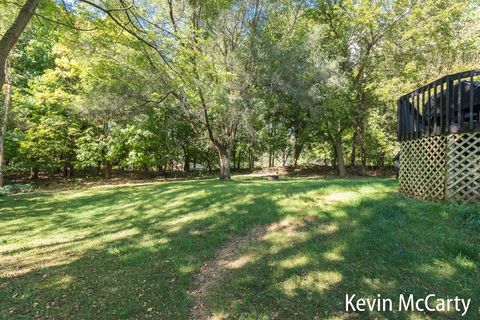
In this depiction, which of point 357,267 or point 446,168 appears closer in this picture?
point 357,267

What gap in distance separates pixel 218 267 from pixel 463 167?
4.76 meters

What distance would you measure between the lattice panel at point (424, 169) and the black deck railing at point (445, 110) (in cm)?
20

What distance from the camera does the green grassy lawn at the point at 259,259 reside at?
120 inches

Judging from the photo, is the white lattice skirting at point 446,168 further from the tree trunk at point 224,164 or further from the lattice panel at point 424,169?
the tree trunk at point 224,164

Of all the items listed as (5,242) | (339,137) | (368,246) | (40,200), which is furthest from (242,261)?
(339,137)

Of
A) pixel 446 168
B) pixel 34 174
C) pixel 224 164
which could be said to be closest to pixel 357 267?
pixel 446 168

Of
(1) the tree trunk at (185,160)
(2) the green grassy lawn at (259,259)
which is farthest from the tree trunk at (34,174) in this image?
(2) the green grassy lawn at (259,259)

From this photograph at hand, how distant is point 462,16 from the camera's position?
15.4m

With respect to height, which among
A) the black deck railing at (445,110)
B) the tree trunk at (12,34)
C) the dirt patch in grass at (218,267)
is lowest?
the dirt patch in grass at (218,267)

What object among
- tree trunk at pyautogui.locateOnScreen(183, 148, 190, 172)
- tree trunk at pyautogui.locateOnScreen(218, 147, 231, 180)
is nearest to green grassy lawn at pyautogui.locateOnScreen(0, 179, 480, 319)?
tree trunk at pyautogui.locateOnScreen(218, 147, 231, 180)

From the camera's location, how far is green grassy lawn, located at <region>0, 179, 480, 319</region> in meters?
3.05

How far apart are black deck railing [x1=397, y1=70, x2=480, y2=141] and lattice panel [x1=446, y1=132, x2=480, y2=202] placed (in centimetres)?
20

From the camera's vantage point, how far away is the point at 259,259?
4066 mm

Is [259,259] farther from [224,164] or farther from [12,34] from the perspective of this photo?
[224,164]
